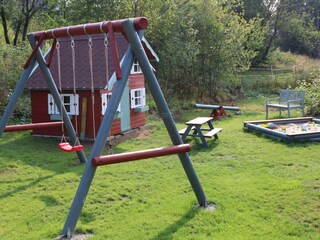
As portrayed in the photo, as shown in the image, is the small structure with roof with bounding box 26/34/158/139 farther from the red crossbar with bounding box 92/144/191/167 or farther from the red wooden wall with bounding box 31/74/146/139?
the red crossbar with bounding box 92/144/191/167

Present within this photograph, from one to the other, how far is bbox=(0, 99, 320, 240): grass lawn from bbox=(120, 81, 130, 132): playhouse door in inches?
68.0

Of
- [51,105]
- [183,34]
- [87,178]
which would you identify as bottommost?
[87,178]

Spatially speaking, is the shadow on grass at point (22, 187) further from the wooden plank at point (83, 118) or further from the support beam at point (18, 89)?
the wooden plank at point (83, 118)

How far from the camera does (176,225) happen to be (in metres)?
4.76


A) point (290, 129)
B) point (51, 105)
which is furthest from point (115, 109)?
point (290, 129)

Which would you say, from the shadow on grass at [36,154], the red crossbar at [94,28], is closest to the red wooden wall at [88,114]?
the shadow on grass at [36,154]

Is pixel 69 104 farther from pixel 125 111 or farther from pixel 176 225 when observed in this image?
pixel 176 225

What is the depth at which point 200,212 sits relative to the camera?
5121 mm

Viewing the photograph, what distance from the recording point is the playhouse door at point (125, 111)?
11.0 metres

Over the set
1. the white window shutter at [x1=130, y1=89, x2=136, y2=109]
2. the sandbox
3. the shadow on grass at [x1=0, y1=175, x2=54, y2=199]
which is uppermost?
the white window shutter at [x1=130, y1=89, x2=136, y2=109]

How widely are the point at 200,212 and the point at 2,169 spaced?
452cm

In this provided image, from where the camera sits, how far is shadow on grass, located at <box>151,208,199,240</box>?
14.6 feet

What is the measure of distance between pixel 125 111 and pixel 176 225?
6757mm

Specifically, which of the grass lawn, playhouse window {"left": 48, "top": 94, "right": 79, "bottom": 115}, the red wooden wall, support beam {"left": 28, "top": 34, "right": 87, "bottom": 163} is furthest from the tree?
support beam {"left": 28, "top": 34, "right": 87, "bottom": 163}
